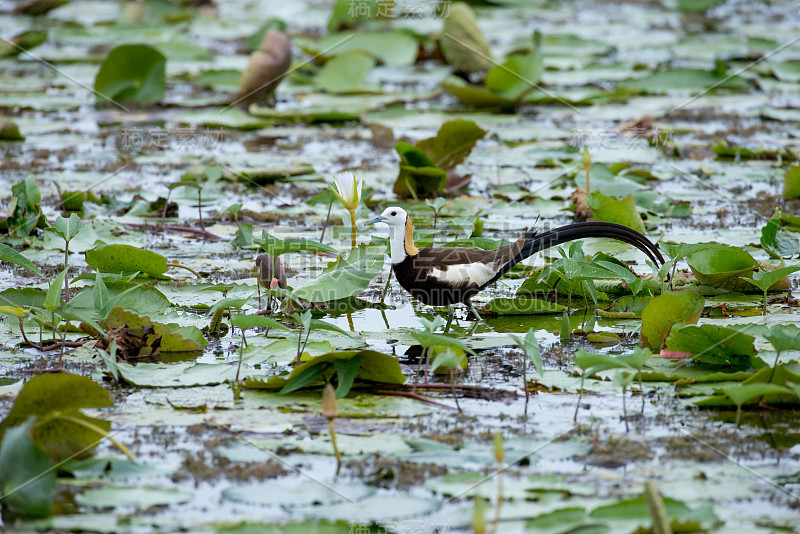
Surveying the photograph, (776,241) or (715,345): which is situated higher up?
(776,241)

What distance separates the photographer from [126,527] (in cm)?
239

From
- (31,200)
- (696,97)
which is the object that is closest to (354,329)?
(31,200)

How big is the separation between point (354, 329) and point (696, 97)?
244 inches

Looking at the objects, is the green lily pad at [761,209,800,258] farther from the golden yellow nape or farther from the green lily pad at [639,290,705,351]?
the golden yellow nape

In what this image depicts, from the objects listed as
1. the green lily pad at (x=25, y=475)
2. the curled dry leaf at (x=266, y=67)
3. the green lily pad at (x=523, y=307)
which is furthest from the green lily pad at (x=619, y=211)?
the curled dry leaf at (x=266, y=67)

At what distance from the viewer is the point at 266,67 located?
8.07m

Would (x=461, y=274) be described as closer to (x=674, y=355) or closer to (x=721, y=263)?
(x=674, y=355)

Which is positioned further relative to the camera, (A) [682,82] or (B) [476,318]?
(A) [682,82]

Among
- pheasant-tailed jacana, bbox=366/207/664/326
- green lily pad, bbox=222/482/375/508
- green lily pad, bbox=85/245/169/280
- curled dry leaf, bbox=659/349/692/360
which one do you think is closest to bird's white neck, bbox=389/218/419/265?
pheasant-tailed jacana, bbox=366/207/664/326

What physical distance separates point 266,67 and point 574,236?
15.0 ft

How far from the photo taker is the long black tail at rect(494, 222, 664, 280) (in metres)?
4.21

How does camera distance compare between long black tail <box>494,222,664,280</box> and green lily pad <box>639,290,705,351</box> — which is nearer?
green lily pad <box>639,290,705,351</box>

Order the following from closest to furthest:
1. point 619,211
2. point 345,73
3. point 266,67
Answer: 1. point 619,211
2. point 266,67
3. point 345,73

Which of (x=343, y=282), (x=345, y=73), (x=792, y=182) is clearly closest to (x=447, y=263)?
(x=343, y=282)
